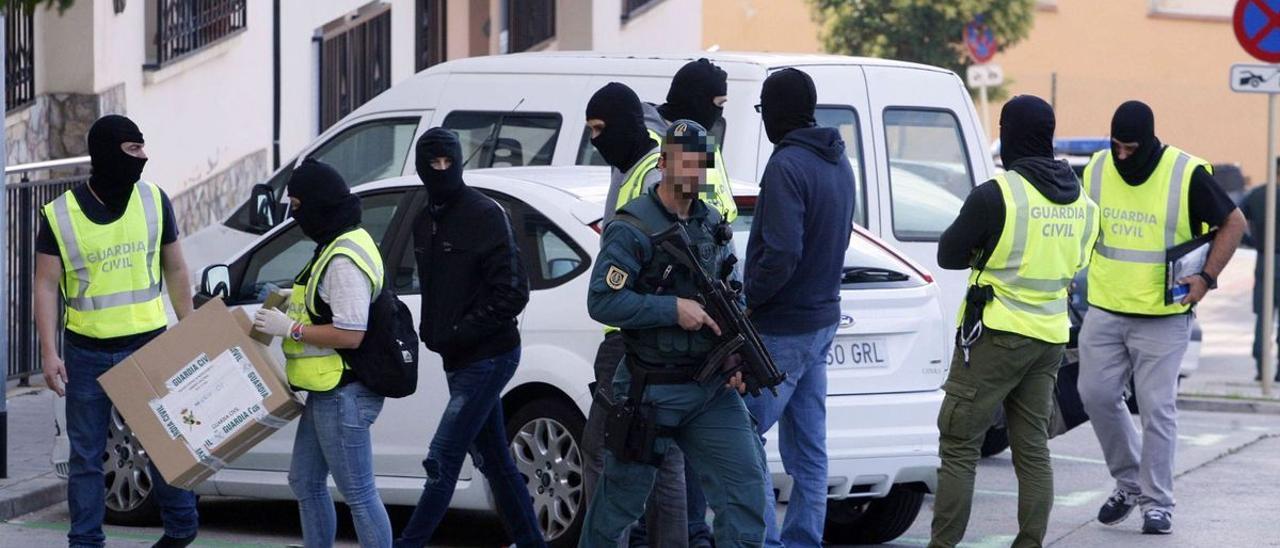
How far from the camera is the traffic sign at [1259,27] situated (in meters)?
14.9

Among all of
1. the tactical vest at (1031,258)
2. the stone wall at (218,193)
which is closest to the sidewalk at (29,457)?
the stone wall at (218,193)

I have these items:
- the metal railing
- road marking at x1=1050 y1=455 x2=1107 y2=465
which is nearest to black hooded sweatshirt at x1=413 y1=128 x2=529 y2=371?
road marking at x1=1050 y1=455 x2=1107 y2=465

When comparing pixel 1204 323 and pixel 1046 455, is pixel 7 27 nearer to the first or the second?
pixel 1046 455

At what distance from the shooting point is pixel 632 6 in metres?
25.7

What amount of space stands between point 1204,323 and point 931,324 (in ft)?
51.6

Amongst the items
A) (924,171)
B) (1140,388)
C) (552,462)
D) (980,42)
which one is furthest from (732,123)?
(980,42)

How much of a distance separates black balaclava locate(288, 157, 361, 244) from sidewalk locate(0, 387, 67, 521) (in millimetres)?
3204

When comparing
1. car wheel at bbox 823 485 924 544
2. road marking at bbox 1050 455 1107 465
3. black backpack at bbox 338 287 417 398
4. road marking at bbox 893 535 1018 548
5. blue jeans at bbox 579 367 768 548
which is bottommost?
road marking at bbox 1050 455 1107 465

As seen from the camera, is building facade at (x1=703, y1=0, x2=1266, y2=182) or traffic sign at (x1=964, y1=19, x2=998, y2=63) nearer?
traffic sign at (x1=964, y1=19, x2=998, y2=63)

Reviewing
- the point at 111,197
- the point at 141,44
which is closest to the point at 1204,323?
the point at 141,44

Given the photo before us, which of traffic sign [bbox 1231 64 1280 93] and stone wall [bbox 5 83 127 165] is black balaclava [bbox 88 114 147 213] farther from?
traffic sign [bbox 1231 64 1280 93]

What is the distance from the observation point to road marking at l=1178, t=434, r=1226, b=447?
12.6m

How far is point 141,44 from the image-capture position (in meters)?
15.2

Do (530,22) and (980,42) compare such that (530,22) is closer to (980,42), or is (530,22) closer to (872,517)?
(980,42)
